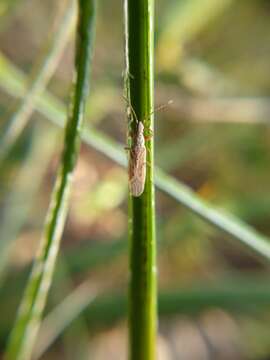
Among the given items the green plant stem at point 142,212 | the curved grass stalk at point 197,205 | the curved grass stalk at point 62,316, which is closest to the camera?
the green plant stem at point 142,212

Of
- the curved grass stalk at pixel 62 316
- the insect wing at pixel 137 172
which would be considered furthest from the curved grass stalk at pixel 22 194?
the insect wing at pixel 137 172

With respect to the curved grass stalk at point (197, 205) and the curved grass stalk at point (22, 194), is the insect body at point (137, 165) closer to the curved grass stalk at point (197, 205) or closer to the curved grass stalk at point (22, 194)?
the curved grass stalk at point (197, 205)

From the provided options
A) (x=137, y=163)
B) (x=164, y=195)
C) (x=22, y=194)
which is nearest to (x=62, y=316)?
(x=22, y=194)

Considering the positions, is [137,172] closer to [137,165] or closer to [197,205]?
[137,165]

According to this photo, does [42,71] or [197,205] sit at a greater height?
[42,71]

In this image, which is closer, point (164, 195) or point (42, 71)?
point (42, 71)

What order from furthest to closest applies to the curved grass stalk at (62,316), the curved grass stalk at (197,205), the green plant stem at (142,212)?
the curved grass stalk at (62,316)
the curved grass stalk at (197,205)
the green plant stem at (142,212)

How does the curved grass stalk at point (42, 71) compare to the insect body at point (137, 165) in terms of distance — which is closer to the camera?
the insect body at point (137, 165)

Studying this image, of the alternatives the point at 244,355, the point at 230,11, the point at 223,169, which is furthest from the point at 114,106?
the point at 230,11
